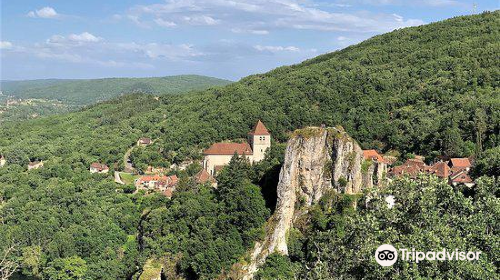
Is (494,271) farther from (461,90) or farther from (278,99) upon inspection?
(278,99)

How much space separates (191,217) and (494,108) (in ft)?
146

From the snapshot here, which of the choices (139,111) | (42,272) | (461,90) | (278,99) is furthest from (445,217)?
(139,111)

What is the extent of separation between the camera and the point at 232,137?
85250 millimetres

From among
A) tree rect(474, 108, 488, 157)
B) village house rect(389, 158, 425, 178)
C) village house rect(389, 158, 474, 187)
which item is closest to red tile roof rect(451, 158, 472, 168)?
village house rect(389, 158, 474, 187)

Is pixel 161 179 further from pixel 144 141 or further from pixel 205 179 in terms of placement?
pixel 144 141

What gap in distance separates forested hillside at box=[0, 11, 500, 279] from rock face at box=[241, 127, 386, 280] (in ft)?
7.23

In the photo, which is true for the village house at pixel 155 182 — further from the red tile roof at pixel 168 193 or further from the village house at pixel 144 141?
the village house at pixel 144 141

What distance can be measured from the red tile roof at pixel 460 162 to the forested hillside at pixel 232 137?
4429 millimetres

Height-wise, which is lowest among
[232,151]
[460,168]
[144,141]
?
[144,141]

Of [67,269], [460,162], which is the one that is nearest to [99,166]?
[67,269]

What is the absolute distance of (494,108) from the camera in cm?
6375

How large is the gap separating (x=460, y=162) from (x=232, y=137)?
4187 cm

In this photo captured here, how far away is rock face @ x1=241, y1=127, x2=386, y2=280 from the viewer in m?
40.1

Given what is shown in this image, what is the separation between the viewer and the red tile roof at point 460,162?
5290cm
